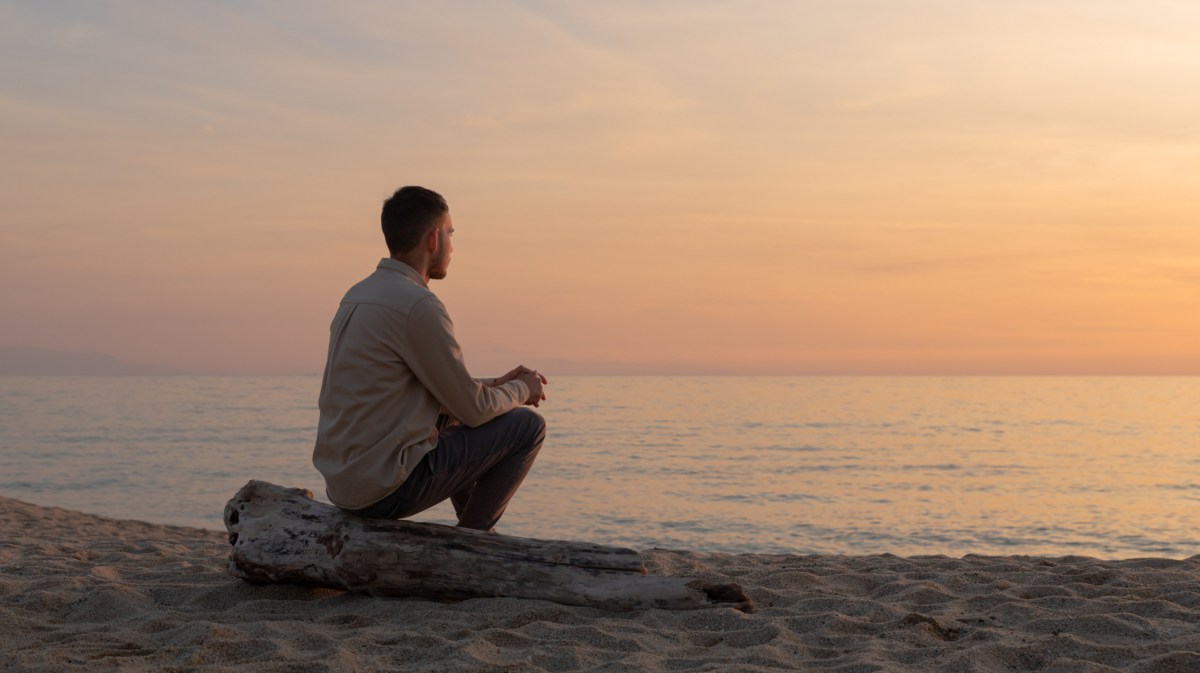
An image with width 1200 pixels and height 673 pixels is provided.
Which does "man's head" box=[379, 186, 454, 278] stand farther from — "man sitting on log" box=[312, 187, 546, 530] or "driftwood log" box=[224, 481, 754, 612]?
"driftwood log" box=[224, 481, 754, 612]

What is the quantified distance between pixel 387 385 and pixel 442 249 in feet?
2.41

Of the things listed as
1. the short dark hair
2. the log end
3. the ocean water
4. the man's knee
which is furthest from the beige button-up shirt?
the ocean water

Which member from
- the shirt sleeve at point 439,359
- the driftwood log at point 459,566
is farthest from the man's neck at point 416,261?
the driftwood log at point 459,566

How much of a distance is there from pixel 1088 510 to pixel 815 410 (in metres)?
33.3

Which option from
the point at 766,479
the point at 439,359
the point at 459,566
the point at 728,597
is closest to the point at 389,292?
the point at 439,359

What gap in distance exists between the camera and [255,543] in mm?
4883

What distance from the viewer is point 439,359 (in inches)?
168

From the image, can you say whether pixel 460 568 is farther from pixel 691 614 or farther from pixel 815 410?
pixel 815 410

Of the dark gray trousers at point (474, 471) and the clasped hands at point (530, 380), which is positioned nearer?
the dark gray trousers at point (474, 471)

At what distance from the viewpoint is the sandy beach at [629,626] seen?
3.71 meters

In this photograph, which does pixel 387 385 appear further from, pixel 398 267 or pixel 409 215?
pixel 409 215

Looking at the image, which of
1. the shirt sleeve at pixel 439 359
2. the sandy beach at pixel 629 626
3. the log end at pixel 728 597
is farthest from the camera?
the log end at pixel 728 597

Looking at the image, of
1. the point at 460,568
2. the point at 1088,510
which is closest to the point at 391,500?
the point at 460,568

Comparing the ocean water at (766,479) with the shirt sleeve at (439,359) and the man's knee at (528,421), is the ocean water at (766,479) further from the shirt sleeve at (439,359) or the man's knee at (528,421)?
the shirt sleeve at (439,359)
